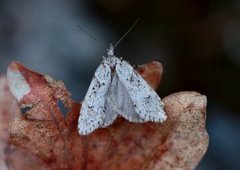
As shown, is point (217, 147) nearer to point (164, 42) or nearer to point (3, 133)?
point (164, 42)

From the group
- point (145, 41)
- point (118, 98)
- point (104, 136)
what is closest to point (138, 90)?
point (118, 98)

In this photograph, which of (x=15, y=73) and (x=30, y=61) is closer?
(x=15, y=73)

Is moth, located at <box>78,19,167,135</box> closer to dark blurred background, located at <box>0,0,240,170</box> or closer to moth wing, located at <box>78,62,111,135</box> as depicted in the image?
moth wing, located at <box>78,62,111,135</box>

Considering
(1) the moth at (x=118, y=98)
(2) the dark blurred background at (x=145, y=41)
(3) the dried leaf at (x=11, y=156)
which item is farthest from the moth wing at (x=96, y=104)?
(2) the dark blurred background at (x=145, y=41)

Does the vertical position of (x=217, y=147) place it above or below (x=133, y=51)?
below

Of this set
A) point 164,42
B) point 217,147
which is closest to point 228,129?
point 217,147

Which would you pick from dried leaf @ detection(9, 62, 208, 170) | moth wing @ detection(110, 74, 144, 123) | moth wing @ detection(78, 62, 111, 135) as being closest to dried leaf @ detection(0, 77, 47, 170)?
dried leaf @ detection(9, 62, 208, 170)
